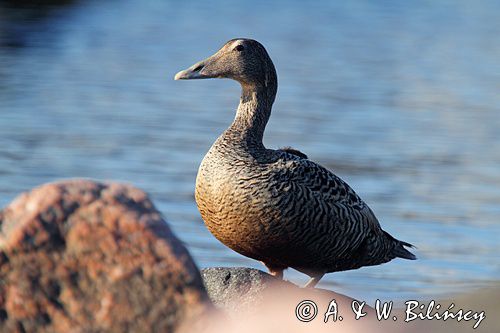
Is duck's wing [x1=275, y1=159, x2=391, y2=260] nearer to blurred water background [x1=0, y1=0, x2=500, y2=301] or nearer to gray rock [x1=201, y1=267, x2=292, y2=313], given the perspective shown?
gray rock [x1=201, y1=267, x2=292, y2=313]

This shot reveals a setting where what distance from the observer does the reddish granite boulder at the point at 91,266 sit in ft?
13.4

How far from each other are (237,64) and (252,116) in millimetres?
334

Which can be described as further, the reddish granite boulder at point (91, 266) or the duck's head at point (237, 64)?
the duck's head at point (237, 64)

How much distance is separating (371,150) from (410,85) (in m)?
5.18

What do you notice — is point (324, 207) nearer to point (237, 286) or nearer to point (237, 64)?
point (237, 286)

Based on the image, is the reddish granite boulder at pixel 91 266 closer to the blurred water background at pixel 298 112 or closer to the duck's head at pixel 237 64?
the duck's head at pixel 237 64

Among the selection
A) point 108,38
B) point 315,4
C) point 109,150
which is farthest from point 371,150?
point 315,4

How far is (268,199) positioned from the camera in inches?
260

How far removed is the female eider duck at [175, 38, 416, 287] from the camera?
21.7 feet

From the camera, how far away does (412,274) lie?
985 centimetres

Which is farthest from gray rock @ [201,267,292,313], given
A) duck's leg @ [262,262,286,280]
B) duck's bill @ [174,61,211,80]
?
duck's bill @ [174,61,211,80]

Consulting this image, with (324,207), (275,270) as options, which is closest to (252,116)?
(324,207)

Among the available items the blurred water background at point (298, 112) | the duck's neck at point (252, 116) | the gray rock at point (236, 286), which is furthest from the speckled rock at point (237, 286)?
the blurred water background at point (298, 112)

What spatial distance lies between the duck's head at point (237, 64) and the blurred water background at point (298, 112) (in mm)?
2470
